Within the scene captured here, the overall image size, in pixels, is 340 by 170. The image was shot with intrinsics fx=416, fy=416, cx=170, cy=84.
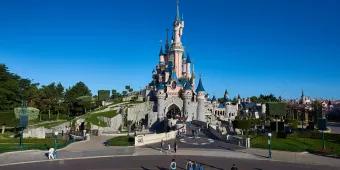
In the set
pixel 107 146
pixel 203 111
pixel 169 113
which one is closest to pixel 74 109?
pixel 169 113

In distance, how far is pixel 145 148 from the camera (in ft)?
152

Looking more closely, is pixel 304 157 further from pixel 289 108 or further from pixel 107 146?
pixel 289 108

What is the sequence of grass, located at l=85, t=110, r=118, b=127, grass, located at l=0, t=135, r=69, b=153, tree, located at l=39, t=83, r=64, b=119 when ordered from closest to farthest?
grass, located at l=0, t=135, r=69, b=153 < grass, located at l=85, t=110, r=118, b=127 < tree, located at l=39, t=83, r=64, b=119

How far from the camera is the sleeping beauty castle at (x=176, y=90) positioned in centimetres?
9131

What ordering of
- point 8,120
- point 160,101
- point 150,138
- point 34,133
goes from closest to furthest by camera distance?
point 150,138 → point 34,133 → point 8,120 → point 160,101

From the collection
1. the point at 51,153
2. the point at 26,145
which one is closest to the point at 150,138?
the point at 26,145

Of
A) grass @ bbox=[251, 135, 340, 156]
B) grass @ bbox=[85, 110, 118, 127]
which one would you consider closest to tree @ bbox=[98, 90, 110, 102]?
grass @ bbox=[85, 110, 118, 127]

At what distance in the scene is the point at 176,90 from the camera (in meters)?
97.3

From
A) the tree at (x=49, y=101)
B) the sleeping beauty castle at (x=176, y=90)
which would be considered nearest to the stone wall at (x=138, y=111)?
the sleeping beauty castle at (x=176, y=90)

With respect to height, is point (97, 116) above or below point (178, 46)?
below

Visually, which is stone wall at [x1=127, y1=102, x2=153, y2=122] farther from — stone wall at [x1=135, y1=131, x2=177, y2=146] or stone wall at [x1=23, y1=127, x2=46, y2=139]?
stone wall at [x1=135, y1=131, x2=177, y2=146]

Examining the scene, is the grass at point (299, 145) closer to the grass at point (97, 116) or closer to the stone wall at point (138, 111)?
the grass at point (97, 116)

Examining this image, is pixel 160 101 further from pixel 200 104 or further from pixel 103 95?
pixel 103 95

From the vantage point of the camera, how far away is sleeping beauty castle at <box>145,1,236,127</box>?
91312 millimetres
